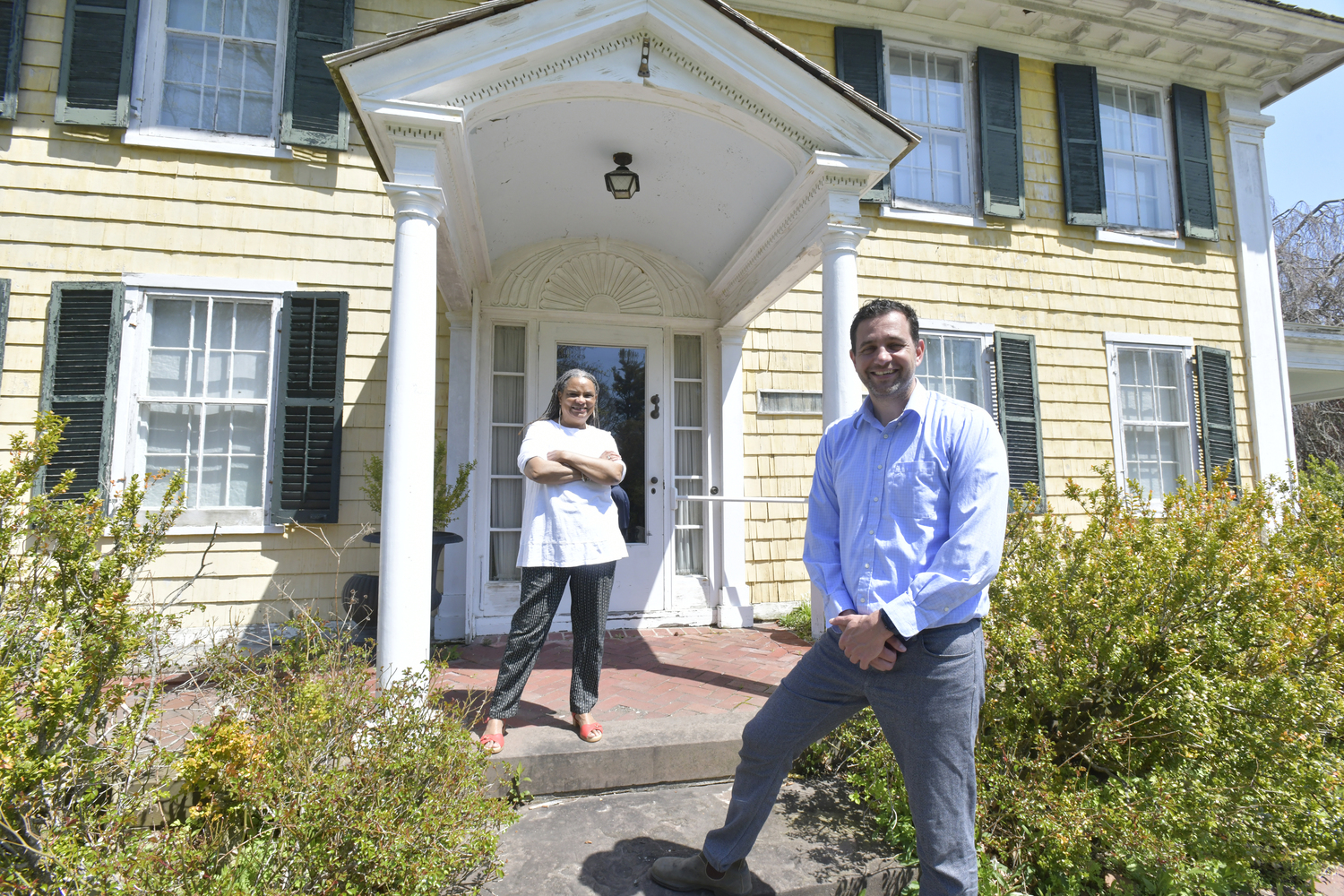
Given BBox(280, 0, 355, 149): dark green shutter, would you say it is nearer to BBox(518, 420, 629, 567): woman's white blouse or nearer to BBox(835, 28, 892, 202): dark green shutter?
BBox(518, 420, 629, 567): woman's white blouse

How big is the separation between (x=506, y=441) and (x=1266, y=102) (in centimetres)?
830

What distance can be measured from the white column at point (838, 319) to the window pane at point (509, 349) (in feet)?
8.03

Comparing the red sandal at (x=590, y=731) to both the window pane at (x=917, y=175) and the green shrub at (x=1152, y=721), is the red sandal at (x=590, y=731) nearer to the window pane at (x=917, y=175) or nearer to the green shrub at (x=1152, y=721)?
the green shrub at (x=1152, y=721)

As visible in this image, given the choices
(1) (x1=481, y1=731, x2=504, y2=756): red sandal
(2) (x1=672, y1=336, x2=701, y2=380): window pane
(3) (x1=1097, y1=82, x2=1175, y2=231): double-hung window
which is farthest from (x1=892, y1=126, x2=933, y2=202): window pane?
(1) (x1=481, y1=731, x2=504, y2=756): red sandal

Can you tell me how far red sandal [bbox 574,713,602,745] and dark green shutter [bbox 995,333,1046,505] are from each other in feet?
15.4

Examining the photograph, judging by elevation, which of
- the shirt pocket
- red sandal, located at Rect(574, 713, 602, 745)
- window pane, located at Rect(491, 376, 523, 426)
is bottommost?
red sandal, located at Rect(574, 713, 602, 745)

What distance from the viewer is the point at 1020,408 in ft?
20.2

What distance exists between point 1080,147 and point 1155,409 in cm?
252

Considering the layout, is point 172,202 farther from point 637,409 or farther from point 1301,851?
point 1301,851

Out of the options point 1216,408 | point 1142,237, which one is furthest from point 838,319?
point 1216,408

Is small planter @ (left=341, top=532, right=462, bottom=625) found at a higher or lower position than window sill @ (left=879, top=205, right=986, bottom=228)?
lower

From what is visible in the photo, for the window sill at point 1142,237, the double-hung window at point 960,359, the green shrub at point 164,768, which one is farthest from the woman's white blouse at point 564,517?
the window sill at point 1142,237

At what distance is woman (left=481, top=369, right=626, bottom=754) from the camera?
2752 mm

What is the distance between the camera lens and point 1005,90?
631 centimetres
